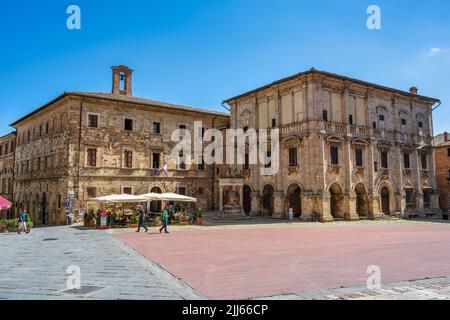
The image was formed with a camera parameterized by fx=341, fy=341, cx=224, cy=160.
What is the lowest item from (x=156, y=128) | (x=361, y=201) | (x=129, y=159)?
(x=361, y=201)

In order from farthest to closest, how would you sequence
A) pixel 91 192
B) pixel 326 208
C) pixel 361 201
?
pixel 361 201, pixel 91 192, pixel 326 208

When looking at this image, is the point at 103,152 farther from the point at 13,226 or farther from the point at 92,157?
the point at 13,226

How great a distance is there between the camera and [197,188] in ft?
113

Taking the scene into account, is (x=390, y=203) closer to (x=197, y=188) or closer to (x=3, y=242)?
(x=197, y=188)

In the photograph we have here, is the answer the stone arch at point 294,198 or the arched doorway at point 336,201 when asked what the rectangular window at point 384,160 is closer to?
the arched doorway at point 336,201

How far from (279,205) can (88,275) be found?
73.7ft

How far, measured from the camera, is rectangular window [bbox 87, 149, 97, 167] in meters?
29.0

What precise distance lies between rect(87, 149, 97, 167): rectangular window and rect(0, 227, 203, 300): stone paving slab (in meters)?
16.0

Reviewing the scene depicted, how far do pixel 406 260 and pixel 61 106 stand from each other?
29199 mm

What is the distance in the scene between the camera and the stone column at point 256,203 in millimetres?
31922

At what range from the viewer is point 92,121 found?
2956cm

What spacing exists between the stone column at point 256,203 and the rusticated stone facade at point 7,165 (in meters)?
28.9

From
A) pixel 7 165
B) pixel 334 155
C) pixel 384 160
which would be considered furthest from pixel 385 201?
pixel 7 165
